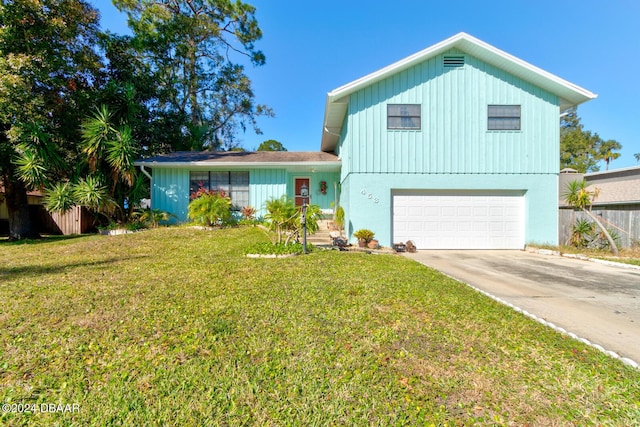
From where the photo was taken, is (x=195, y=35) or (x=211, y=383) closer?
(x=211, y=383)

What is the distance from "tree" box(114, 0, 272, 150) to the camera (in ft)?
61.3

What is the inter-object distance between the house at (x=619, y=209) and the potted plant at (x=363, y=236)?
6.75m

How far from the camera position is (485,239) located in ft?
31.3

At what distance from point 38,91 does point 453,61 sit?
1509 cm

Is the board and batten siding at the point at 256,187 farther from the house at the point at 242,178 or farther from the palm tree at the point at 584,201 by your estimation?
the palm tree at the point at 584,201

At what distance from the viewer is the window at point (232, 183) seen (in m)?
12.5

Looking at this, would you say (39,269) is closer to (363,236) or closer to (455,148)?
(363,236)

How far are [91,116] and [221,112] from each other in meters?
11.1

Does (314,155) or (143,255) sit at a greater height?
(314,155)

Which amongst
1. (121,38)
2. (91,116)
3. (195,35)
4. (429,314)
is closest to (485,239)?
(429,314)

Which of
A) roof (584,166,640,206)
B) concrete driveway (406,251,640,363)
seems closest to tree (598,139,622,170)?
roof (584,166,640,206)

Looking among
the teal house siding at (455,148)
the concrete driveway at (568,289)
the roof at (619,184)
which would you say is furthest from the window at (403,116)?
the roof at (619,184)

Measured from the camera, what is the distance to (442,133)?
9.45 m

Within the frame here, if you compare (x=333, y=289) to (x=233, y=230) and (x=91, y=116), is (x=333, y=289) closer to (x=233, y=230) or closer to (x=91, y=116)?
(x=233, y=230)
